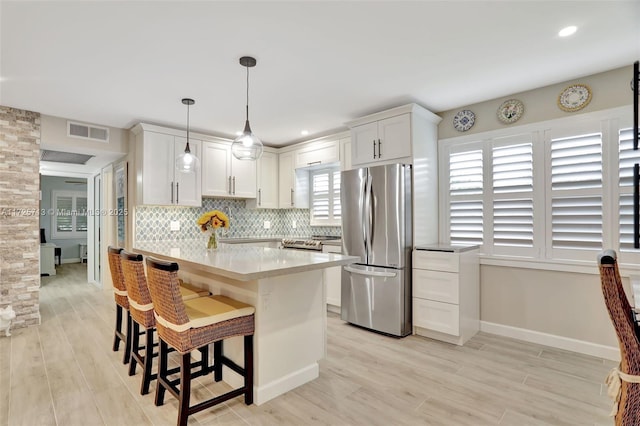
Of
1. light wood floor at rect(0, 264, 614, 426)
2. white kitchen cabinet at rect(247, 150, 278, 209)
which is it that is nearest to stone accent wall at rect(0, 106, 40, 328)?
light wood floor at rect(0, 264, 614, 426)

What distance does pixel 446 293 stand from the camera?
3.35 m

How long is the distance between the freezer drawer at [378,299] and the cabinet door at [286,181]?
1.98m

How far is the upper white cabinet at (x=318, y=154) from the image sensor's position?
475cm

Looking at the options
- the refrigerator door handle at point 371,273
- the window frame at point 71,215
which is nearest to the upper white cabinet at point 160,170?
the refrigerator door handle at point 371,273

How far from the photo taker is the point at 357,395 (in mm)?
2338

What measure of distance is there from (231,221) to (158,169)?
1476 mm

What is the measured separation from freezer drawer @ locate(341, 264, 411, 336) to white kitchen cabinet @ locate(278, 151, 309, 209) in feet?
6.20

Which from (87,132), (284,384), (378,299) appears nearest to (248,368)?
(284,384)

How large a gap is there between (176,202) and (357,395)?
344cm

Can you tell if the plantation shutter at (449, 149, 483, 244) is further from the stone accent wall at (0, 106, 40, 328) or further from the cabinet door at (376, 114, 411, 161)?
the stone accent wall at (0, 106, 40, 328)

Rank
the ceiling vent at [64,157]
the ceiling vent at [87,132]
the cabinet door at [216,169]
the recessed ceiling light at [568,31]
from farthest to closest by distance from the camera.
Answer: the ceiling vent at [64,157] < the cabinet door at [216,169] < the ceiling vent at [87,132] < the recessed ceiling light at [568,31]

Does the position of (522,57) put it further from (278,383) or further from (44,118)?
(44,118)

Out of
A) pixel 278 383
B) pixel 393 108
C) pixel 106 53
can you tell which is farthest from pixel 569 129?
pixel 106 53

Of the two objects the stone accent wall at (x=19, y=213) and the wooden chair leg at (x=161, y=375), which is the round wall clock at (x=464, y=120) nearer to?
the wooden chair leg at (x=161, y=375)
